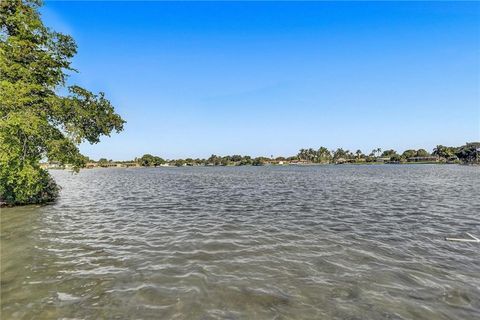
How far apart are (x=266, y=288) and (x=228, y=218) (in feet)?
37.2

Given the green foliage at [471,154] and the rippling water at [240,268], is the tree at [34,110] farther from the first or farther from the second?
the green foliage at [471,154]

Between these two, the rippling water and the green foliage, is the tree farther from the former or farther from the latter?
the green foliage

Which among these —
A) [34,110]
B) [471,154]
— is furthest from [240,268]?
[471,154]

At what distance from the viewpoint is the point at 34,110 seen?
72.8ft

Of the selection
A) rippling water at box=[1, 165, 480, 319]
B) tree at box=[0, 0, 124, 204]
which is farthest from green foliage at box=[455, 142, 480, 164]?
tree at box=[0, 0, 124, 204]

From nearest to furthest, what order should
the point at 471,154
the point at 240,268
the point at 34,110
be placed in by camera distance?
1. the point at 240,268
2. the point at 34,110
3. the point at 471,154

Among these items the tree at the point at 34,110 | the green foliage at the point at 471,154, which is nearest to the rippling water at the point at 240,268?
the tree at the point at 34,110

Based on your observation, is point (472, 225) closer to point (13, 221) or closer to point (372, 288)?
point (372, 288)

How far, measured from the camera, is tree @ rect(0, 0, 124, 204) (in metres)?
20.5

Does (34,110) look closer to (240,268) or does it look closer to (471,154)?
(240,268)

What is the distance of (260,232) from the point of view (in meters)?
16.0

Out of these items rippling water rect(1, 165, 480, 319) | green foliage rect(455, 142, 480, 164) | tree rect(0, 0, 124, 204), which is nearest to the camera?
rippling water rect(1, 165, 480, 319)

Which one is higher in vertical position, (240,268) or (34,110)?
(34,110)

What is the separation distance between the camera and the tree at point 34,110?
67.4 feet
